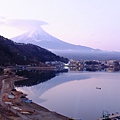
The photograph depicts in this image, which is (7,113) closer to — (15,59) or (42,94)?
(42,94)

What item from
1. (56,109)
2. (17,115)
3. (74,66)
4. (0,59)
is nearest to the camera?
(17,115)

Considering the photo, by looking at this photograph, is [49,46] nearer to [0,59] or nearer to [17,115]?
[0,59]

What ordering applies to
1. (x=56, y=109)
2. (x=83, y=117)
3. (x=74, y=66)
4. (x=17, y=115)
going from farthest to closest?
(x=74, y=66), (x=56, y=109), (x=83, y=117), (x=17, y=115)

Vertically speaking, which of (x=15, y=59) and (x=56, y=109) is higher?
(x=15, y=59)

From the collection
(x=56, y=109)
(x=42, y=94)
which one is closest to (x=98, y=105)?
(x=56, y=109)

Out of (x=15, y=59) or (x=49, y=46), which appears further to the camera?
(x=49, y=46)

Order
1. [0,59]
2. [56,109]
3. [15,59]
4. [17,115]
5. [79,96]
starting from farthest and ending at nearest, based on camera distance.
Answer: [15,59] < [0,59] < [79,96] < [56,109] < [17,115]

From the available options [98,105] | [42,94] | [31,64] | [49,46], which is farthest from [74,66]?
[49,46]

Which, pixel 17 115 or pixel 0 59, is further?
pixel 0 59

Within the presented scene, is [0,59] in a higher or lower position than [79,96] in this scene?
higher
